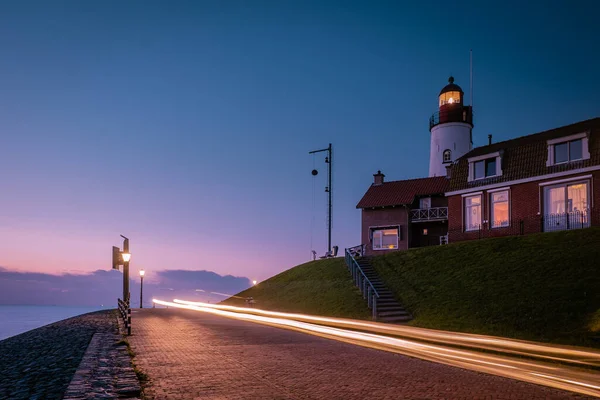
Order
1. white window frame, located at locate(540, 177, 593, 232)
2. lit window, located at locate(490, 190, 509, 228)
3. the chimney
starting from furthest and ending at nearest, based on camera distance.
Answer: the chimney, lit window, located at locate(490, 190, 509, 228), white window frame, located at locate(540, 177, 593, 232)

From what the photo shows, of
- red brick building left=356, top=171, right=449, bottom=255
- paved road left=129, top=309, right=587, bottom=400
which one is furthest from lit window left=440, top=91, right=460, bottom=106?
paved road left=129, top=309, right=587, bottom=400

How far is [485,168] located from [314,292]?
46.9 feet

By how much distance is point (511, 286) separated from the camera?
22922mm

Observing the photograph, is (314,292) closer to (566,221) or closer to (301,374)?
(566,221)

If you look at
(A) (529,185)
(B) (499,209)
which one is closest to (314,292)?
(B) (499,209)

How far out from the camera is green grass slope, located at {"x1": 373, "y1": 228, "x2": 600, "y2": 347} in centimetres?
1838

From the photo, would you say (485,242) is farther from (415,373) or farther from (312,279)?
(415,373)

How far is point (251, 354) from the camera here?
1306 cm

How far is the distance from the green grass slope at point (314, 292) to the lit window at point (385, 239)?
4961mm

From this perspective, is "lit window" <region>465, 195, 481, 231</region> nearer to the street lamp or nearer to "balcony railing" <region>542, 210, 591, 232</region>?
"balcony railing" <region>542, 210, 591, 232</region>

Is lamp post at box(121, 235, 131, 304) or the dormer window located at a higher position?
the dormer window

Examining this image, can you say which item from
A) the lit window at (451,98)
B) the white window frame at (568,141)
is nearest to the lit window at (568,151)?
the white window frame at (568,141)

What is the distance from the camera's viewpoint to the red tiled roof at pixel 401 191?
143ft

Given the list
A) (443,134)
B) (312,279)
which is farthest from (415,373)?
(443,134)
